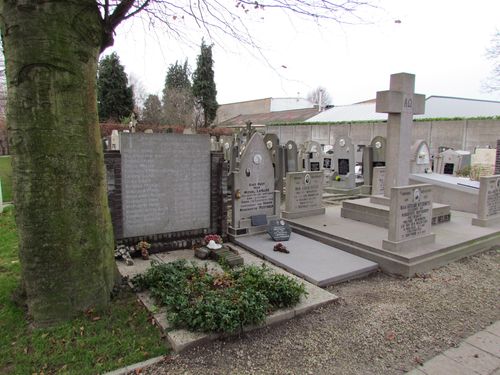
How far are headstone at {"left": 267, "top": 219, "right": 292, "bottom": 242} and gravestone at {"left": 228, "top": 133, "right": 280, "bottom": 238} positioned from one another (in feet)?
1.28

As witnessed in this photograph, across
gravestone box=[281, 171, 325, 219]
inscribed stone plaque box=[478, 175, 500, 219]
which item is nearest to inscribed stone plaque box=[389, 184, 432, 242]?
inscribed stone plaque box=[478, 175, 500, 219]

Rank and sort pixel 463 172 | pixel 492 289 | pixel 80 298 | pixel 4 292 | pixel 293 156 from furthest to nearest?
pixel 463 172 → pixel 293 156 → pixel 492 289 → pixel 4 292 → pixel 80 298

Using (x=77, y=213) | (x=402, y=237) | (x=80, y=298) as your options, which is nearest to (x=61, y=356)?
(x=80, y=298)

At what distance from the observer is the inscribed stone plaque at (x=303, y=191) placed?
7.56 m

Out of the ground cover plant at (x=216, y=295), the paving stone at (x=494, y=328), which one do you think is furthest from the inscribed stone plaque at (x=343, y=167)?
the paving stone at (x=494, y=328)

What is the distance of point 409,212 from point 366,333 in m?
2.44

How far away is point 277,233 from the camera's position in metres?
6.36

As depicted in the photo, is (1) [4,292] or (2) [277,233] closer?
(1) [4,292]

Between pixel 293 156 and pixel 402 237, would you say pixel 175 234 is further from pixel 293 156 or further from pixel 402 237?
pixel 293 156

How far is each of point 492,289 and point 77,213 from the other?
17.0 ft

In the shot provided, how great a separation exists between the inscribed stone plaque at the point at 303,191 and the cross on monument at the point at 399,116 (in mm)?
1469

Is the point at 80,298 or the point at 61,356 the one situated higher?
the point at 80,298

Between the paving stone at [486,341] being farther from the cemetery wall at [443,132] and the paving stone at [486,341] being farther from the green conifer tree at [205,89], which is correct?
the green conifer tree at [205,89]

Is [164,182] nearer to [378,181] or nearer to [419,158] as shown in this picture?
[378,181]
